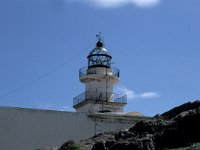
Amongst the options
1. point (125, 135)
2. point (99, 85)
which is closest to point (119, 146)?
point (125, 135)

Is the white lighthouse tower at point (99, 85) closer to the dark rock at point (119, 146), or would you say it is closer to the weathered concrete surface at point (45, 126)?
the weathered concrete surface at point (45, 126)

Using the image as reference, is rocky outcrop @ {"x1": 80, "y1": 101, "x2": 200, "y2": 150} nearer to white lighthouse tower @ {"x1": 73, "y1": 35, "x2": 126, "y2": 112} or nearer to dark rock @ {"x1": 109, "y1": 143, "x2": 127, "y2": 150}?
dark rock @ {"x1": 109, "y1": 143, "x2": 127, "y2": 150}

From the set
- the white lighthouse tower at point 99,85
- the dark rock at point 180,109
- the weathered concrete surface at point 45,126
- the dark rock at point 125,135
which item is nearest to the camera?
the dark rock at point 125,135

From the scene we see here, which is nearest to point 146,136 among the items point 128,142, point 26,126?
point 128,142

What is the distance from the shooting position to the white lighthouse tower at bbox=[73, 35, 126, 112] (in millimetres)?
38594

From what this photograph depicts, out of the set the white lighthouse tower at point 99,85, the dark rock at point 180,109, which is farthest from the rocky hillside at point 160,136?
the white lighthouse tower at point 99,85

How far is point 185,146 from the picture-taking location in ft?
43.0

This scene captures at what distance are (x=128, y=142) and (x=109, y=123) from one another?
15192 millimetres

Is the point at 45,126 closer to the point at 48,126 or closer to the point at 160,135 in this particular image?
the point at 48,126

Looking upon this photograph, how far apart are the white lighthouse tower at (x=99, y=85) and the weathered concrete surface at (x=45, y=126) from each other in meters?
9.57

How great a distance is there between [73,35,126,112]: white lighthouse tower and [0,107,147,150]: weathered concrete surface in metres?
9.57

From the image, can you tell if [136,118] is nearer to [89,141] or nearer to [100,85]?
[100,85]

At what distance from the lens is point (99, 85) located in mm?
39438

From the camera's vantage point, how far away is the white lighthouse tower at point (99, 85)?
3859 cm
